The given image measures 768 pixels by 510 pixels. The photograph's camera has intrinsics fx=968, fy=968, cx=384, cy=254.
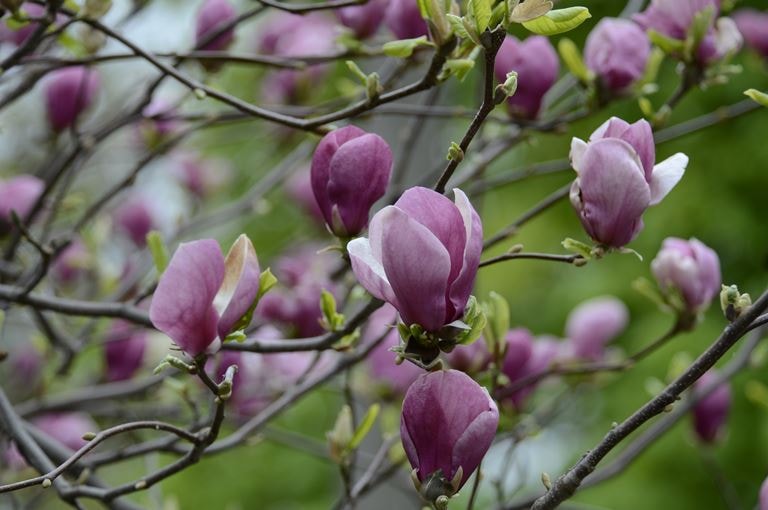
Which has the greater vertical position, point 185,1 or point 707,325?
point 185,1

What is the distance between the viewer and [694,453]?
2.05 metres

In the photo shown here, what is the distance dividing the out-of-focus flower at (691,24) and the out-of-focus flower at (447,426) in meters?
0.46

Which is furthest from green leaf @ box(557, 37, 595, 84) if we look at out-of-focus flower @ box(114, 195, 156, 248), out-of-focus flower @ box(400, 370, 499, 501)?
out-of-focus flower @ box(114, 195, 156, 248)

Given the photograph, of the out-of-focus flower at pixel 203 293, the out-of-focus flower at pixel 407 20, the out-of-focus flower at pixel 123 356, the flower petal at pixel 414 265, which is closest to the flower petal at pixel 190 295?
the out-of-focus flower at pixel 203 293

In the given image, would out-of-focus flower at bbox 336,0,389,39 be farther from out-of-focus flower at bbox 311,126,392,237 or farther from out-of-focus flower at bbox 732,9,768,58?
out-of-focus flower at bbox 732,9,768,58

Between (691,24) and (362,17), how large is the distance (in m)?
0.34

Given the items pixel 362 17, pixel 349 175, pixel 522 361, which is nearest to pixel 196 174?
pixel 362 17

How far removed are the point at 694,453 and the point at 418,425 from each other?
1.66m

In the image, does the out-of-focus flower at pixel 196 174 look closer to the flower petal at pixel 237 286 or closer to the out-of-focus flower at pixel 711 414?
the out-of-focus flower at pixel 711 414

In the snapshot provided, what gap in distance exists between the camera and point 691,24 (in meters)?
0.86

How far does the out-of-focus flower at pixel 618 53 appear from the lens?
2.93ft

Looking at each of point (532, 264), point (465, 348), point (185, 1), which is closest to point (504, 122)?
point (465, 348)

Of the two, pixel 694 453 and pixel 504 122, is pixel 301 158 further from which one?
pixel 694 453

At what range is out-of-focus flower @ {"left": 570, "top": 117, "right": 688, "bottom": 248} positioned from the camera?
592 millimetres
